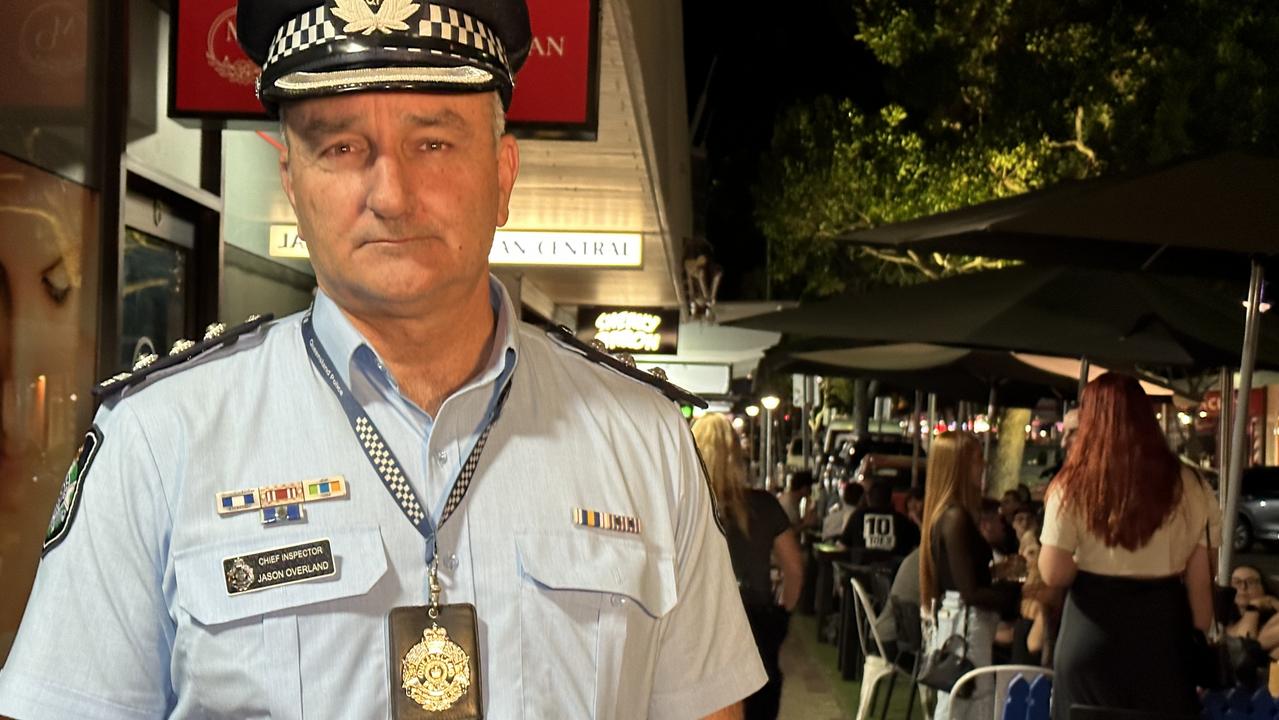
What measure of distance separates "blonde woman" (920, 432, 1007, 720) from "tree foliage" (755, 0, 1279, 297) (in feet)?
42.3

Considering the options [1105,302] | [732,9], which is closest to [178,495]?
[1105,302]

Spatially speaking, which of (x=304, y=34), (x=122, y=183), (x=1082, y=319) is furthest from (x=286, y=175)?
(x=1082, y=319)

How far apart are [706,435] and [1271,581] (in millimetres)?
3467

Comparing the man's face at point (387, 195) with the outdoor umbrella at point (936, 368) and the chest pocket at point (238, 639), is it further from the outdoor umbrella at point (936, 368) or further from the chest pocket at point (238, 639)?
the outdoor umbrella at point (936, 368)

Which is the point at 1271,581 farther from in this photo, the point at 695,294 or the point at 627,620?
the point at 695,294

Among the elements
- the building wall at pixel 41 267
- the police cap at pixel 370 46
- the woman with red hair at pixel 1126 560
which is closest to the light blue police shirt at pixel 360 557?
the police cap at pixel 370 46

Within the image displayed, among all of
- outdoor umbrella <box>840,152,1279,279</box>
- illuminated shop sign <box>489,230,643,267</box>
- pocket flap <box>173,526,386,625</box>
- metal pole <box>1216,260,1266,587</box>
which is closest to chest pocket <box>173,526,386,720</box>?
pocket flap <box>173,526,386,625</box>

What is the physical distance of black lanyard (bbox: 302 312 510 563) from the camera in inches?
79.7

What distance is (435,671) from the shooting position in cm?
195

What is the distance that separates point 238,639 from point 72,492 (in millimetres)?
285

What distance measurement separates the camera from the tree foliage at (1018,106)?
20078 millimetres

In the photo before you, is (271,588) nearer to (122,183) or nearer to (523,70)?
(523,70)

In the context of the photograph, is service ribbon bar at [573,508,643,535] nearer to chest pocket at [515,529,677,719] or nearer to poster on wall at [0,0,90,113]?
chest pocket at [515,529,677,719]

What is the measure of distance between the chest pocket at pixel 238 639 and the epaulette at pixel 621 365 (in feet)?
2.06
